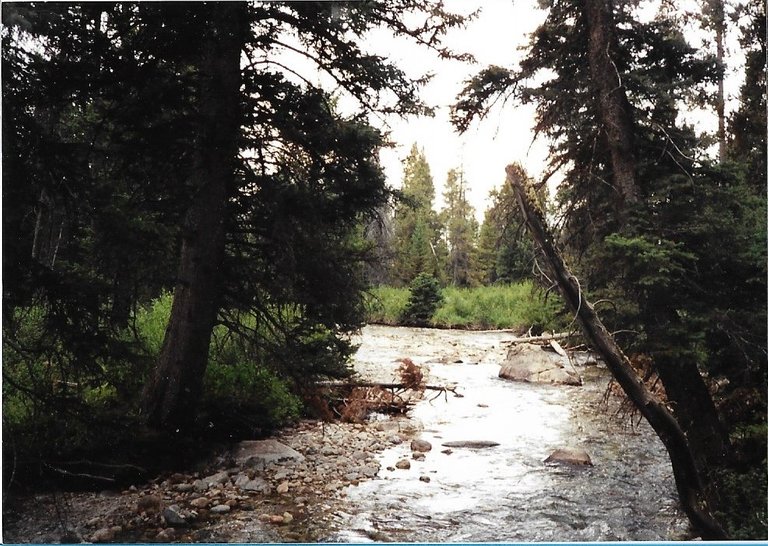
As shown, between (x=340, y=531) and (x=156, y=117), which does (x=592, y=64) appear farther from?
(x=340, y=531)

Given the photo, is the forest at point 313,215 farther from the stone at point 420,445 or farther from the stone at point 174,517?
the stone at point 420,445

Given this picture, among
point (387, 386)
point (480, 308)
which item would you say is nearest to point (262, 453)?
point (387, 386)

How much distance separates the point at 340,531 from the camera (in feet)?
9.31

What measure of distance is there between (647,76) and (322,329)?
2832 millimetres

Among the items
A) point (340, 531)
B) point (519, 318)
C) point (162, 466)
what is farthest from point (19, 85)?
point (519, 318)

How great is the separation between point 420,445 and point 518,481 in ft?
2.41

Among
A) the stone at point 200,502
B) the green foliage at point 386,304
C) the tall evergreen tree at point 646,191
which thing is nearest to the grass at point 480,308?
the green foliage at point 386,304

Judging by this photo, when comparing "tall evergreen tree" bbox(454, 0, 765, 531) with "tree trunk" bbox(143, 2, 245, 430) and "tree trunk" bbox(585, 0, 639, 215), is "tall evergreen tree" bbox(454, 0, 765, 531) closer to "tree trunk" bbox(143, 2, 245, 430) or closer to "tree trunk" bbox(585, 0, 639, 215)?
"tree trunk" bbox(585, 0, 639, 215)

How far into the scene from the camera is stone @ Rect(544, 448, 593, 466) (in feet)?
11.5

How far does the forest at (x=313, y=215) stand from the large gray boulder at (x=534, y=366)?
1238mm

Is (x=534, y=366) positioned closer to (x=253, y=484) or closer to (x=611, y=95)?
(x=611, y=95)

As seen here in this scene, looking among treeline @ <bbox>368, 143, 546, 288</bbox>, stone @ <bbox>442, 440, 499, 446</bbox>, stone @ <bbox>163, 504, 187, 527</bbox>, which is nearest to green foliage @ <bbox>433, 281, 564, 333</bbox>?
treeline @ <bbox>368, 143, 546, 288</bbox>

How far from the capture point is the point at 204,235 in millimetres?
3514

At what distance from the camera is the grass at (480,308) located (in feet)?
13.0
